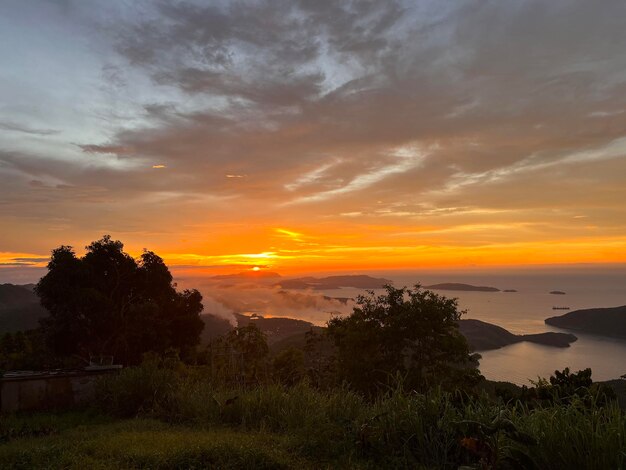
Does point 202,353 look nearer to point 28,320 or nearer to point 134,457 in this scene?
point 134,457

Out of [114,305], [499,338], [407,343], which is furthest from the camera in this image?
[499,338]

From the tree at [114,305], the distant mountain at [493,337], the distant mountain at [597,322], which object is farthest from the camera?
the distant mountain at [597,322]

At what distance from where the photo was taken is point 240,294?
193125mm

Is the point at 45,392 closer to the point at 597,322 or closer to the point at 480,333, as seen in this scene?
the point at 480,333

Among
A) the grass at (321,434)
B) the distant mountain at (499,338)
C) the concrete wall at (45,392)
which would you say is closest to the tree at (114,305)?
the concrete wall at (45,392)

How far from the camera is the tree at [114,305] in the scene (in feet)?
70.8

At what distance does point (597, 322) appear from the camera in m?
143

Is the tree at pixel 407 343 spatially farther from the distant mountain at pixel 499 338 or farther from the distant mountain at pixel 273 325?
the distant mountain at pixel 499 338

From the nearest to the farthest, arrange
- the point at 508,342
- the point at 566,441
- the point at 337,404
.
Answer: the point at 566,441 → the point at 337,404 → the point at 508,342

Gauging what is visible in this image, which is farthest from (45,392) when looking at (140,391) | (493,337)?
(493,337)

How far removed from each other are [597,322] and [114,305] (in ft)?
541

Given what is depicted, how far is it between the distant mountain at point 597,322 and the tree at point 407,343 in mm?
137245

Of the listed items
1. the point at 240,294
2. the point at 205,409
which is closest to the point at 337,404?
the point at 205,409

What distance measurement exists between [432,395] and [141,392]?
22.2ft
